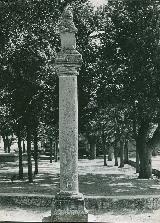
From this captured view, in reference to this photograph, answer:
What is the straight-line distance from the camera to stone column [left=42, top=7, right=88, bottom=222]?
10867 mm

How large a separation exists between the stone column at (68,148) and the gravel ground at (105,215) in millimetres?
4456

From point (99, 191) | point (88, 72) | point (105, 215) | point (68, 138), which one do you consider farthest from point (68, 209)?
point (88, 72)

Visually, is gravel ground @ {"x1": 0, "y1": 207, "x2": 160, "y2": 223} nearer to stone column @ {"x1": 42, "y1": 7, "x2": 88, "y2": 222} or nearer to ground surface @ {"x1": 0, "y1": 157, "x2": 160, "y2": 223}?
ground surface @ {"x1": 0, "y1": 157, "x2": 160, "y2": 223}

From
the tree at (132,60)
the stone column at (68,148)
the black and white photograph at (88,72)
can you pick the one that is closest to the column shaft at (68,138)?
the stone column at (68,148)

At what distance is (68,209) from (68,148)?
4.63 ft

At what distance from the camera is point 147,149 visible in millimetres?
30969

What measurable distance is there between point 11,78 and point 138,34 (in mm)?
7982

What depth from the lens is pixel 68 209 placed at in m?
10.9

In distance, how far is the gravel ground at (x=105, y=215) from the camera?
15.5m

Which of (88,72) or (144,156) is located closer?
(88,72)

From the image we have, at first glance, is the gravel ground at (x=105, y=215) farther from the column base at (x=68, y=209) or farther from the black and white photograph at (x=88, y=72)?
the column base at (x=68, y=209)

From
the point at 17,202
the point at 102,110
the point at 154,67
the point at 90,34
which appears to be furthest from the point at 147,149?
the point at 17,202

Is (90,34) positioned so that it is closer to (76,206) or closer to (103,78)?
(103,78)

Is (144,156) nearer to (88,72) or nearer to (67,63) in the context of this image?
(88,72)
